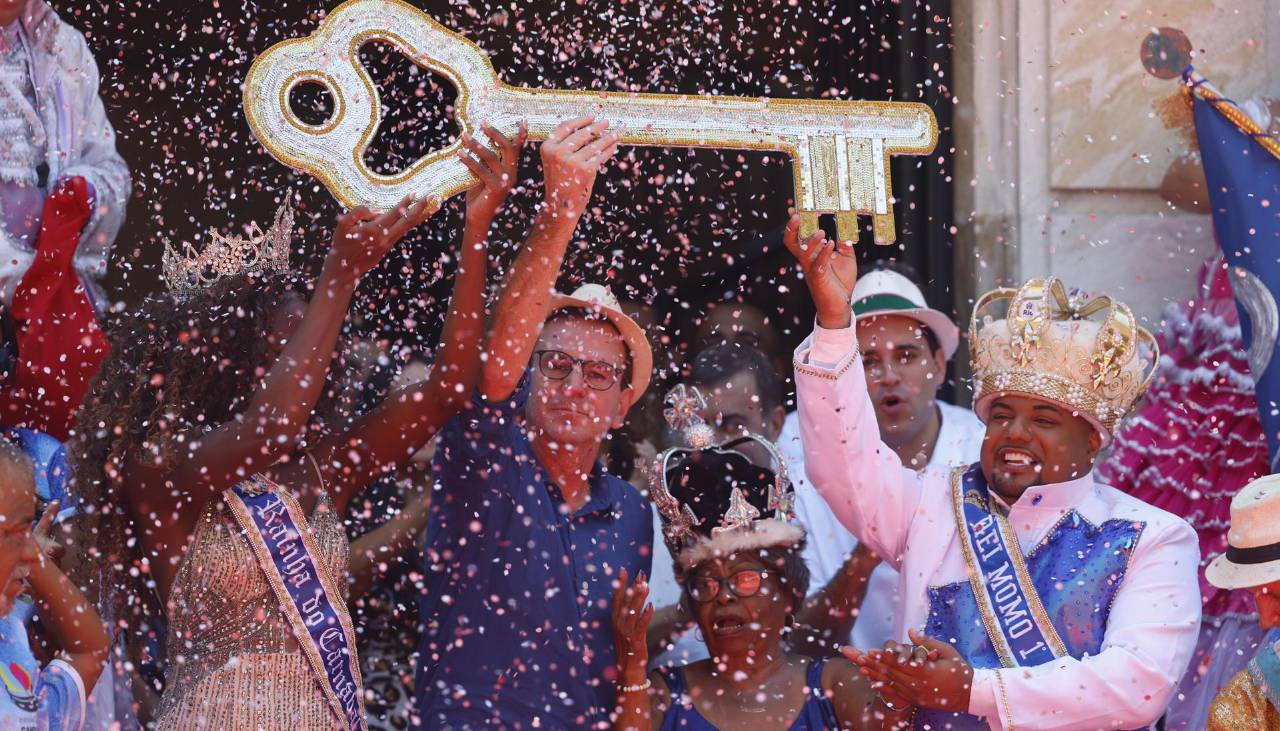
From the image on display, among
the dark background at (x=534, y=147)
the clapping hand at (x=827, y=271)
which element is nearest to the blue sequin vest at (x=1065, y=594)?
the clapping hand at (x=827, y=271)

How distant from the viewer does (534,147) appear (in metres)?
7.27

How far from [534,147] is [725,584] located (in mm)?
3262

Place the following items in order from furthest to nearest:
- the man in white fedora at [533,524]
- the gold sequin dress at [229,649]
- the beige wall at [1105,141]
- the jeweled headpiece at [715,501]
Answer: the beige wall at [1105,141] → the jeweled headpiece at [715,501] → the man in white fedora at [533,524] → the gold sequin dress at [229,649]

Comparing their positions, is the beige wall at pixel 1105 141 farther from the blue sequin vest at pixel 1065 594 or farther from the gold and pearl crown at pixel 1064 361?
the blue sequin vest at pixel 1065 594

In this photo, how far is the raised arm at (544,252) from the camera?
3992 millimetres

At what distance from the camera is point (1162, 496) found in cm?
536

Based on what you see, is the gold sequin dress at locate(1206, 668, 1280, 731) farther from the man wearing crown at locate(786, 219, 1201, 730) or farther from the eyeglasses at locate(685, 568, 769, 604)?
the eyeglasses at locate(685, 568, 769, 604)

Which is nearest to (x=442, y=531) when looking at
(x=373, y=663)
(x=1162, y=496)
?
(x=373, y=663)

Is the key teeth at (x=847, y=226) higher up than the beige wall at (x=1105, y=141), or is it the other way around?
the beige wall at (x=1105, y=141)

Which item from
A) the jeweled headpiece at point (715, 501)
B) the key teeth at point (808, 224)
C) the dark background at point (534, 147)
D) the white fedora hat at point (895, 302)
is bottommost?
the jeweled headpiece at point (715, 501)

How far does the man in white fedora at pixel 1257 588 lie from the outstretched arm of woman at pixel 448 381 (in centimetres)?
180

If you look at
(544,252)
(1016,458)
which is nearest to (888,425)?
(1016,458)

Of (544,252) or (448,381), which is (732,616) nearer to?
(448,381)

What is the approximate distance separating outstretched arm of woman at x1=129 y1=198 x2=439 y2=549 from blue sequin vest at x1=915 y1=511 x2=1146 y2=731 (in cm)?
152
